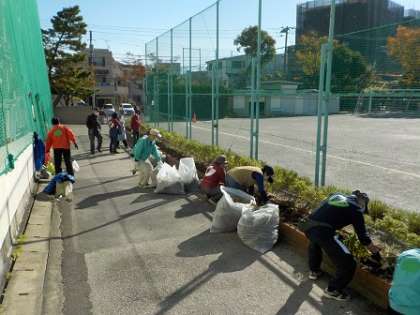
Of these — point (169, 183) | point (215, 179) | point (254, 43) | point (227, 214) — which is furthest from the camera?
point (254, 43)

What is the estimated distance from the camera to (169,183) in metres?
7.55

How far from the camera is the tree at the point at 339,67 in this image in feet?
19.1

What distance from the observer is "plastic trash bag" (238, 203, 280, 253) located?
485 centimetres

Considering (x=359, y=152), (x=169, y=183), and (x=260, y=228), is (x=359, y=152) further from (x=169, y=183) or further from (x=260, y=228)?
(x=260, y=228)

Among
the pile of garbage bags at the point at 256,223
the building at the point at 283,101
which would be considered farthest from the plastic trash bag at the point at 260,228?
the building at the point at 283,101

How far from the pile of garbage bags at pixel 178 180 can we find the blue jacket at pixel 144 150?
599 mm

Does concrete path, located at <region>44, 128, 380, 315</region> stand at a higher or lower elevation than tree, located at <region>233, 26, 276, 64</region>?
lower

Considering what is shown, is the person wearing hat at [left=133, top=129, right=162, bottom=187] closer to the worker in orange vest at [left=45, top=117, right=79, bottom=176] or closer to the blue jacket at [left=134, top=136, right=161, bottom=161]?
the blue jacket at [left=134, top=136, right=161, bottom=161]

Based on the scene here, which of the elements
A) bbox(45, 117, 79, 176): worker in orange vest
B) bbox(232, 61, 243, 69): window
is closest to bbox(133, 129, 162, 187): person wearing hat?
bbox(45, 117, 79, 176): worker in orange vest

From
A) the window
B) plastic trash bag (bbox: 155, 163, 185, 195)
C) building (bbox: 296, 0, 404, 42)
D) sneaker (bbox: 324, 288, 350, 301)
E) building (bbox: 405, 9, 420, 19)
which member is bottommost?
sneaker (bbox: 324, 288, 350, 301)

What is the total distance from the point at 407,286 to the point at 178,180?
5.12 m

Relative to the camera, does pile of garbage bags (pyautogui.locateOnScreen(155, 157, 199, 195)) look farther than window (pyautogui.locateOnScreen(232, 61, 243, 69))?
No

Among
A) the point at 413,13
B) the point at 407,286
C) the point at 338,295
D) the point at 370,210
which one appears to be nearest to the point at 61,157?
the point at 370,210

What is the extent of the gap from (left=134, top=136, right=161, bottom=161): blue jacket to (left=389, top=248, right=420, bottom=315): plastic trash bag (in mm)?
5964
